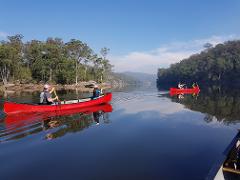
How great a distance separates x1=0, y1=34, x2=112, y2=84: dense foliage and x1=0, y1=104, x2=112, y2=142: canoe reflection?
193ft

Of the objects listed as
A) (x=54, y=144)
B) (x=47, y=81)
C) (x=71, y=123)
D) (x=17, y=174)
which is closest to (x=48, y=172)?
(x=17, y=174)

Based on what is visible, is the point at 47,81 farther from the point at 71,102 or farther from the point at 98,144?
the point at 98,144

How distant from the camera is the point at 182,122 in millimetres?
22109

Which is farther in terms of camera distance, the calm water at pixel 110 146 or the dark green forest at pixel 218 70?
the dark green forest at pixel 218 70

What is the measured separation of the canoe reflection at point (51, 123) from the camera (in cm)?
1691

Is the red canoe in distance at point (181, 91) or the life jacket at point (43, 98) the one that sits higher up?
the life jacket at point (43, 98)

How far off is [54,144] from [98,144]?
2.46m

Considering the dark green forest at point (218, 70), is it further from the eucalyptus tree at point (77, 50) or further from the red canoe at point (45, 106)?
the red canoe at point (45, 106)

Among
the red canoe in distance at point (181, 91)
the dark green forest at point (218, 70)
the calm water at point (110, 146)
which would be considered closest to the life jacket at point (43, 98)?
the calm water at point (110, 146)

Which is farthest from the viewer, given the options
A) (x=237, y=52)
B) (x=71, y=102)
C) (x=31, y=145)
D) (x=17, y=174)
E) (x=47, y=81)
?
(x=237, y=52)

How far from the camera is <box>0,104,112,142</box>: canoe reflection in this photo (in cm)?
1691

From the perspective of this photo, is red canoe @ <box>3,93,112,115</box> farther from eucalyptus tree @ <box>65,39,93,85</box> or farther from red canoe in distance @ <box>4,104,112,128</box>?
eucalyptus tree @ <box>65,39,93,85</box>

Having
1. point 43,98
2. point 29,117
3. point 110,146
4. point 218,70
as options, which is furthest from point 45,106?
Result: point 218,70

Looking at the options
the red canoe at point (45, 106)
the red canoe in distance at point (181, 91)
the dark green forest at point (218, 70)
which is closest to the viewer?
the red canoe at point (45, 106)
